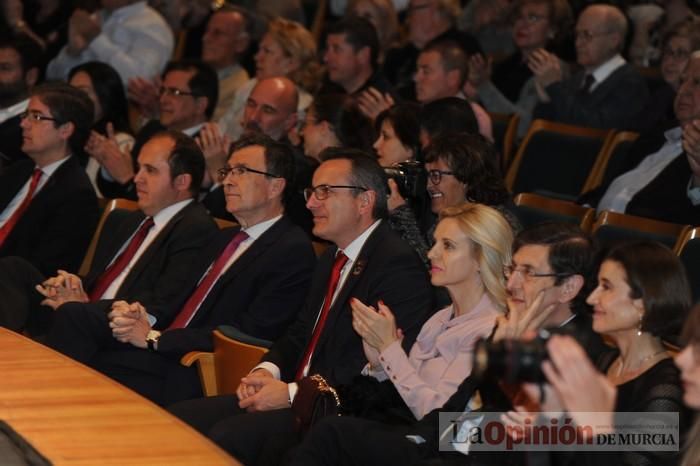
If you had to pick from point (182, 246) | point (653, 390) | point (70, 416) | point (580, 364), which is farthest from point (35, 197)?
point (580, 364)

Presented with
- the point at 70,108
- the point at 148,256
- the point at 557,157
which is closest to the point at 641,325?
the point at 148,256

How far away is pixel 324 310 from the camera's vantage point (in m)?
Result: 4.30

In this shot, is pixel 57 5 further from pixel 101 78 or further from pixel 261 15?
pixel 101 78

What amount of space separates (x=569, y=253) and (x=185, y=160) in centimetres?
213

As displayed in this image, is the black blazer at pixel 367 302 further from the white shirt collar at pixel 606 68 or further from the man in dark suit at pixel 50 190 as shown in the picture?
the white shirt collar at pixel 606 68

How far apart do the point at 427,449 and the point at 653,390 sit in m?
0.71

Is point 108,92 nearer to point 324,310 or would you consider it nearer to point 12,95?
point 12,95

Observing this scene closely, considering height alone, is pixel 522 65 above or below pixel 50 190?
above

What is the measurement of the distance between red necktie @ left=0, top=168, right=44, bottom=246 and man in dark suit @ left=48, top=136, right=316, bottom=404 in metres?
1.15

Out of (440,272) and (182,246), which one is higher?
(440,272)

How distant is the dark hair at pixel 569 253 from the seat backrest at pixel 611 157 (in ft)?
8.12

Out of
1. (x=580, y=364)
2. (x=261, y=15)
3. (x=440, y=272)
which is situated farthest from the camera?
(x=261, y=15)

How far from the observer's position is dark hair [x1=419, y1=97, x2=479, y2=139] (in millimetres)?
5238

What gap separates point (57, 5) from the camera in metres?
9.34
